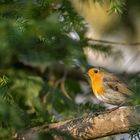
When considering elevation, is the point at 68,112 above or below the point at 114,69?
above

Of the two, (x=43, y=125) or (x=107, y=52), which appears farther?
(x=107, y=52)

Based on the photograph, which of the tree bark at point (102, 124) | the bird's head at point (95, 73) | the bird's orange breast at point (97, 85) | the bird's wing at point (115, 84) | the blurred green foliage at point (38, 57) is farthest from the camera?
the bird's head at point (95, 73)

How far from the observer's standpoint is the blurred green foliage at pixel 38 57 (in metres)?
1.40

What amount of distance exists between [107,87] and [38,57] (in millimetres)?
1630

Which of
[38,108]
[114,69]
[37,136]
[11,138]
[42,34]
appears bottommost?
[114,69]

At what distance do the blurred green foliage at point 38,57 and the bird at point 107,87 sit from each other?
0.55 feet

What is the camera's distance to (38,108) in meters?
2.93

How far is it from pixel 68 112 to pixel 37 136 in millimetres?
1560

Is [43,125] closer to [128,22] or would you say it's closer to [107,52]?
[107,52]

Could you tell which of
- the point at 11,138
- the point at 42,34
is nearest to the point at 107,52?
the point at 11,138

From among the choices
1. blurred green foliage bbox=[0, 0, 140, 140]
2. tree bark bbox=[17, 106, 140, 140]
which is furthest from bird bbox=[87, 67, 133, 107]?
tree bark bbox=[17, 106, 140, 140]

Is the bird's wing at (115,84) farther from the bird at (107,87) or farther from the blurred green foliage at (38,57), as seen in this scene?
the blurred green foliage at (38,57)

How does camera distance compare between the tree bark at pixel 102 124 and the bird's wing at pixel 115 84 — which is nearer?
the tree bark at pixel 102 124

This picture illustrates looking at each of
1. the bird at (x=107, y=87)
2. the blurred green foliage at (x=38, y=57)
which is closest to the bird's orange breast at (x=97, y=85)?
the bird at (x=107, y=87)
